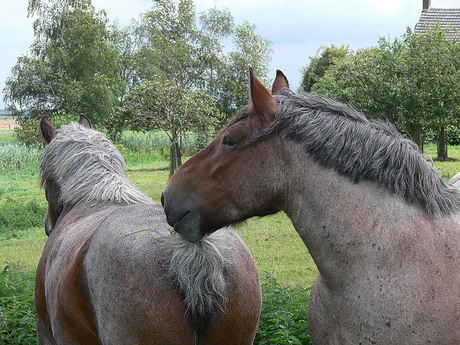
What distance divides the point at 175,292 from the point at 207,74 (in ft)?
117

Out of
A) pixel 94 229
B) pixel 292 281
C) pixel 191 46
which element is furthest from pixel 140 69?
pixel 94 229

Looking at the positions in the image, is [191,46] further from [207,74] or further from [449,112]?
[449,112]

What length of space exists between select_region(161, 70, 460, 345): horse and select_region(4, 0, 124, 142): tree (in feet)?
74.7

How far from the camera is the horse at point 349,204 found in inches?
74.0

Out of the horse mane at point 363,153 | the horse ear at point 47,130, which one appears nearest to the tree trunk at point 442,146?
the horse ear at point 47,130

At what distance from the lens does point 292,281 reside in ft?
20.3

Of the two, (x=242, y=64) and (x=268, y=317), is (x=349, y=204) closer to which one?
(x=268, y=317)

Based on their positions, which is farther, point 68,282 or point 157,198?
point 157,198

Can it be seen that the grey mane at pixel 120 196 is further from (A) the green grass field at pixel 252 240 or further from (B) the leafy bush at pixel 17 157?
(B) the leafy bush at pixel 17 157

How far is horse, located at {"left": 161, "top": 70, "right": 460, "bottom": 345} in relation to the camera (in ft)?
6.17

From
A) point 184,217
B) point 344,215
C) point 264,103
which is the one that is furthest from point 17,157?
point 344,215

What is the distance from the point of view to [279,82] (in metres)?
2.47

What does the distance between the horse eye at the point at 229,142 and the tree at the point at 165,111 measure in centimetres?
1258

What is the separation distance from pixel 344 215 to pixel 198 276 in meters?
0.76
